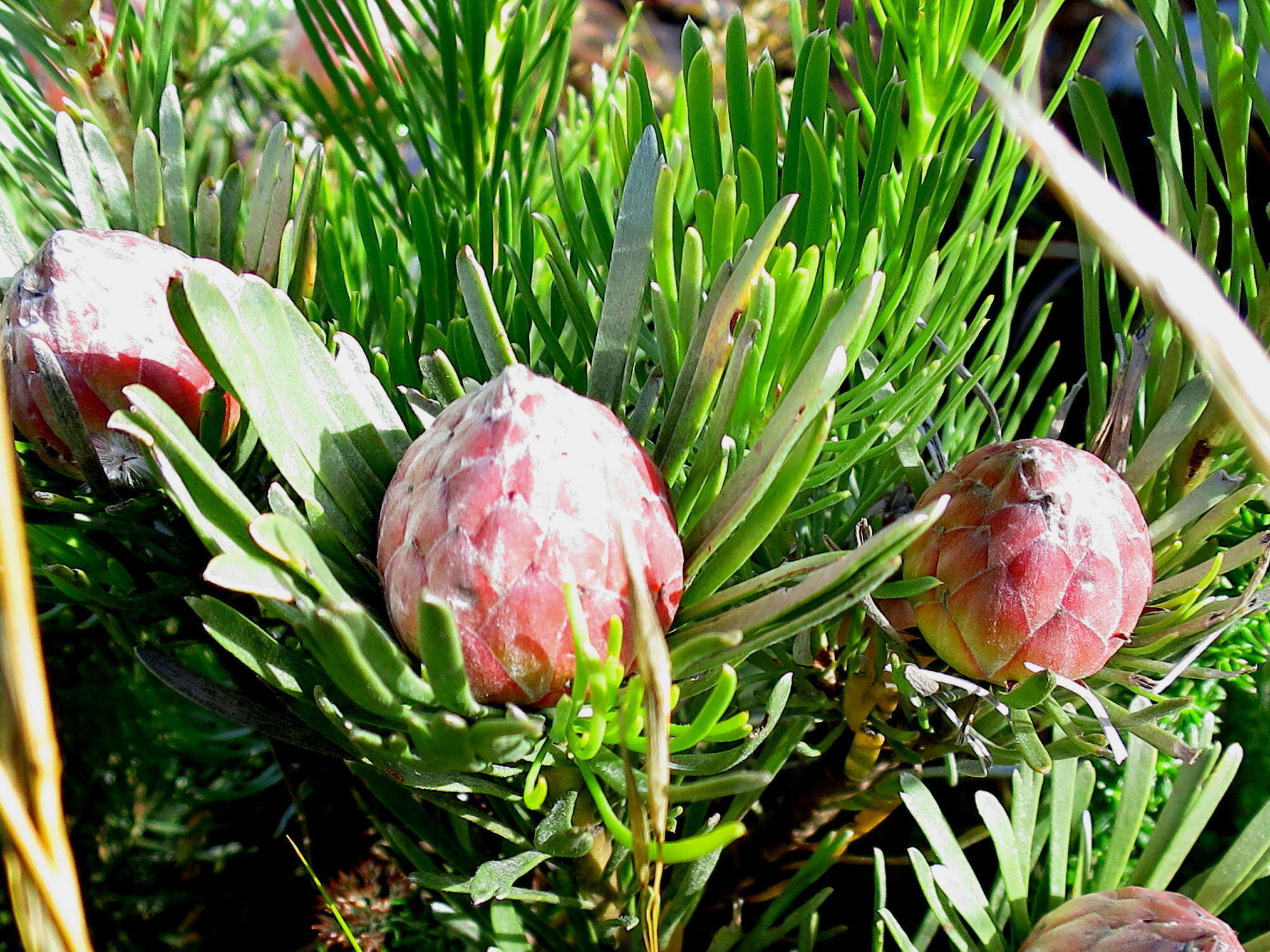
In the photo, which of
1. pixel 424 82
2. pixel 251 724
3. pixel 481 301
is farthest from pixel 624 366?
pixel 424 82

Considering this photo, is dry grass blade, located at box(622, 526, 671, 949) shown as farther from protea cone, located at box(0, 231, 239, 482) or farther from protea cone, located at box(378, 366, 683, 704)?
protea cone, located at box(0, 231, 239, 482)

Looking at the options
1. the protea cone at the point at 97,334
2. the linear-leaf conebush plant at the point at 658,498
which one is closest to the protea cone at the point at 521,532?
the linear-leaf conebush plant at the point at 658,498

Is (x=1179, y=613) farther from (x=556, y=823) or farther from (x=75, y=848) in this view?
(x=75, y=848)

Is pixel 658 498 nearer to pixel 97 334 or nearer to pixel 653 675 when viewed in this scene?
pixel 653 675

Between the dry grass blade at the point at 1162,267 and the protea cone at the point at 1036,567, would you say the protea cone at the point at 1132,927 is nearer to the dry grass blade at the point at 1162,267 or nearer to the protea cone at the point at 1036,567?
the protea cone at the point at 1036,567

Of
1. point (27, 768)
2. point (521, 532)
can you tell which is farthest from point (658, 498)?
point (27, 768)

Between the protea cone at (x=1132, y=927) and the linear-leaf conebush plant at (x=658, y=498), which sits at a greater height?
the linear-leaf conebush plant at (x=658, y=498)

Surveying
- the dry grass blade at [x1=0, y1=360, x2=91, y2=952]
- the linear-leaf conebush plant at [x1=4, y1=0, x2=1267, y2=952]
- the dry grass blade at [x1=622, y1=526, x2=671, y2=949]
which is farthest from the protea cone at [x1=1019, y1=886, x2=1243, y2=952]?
the dry grass blade at [x1=0, y1=360, x2=91, y2=952]
